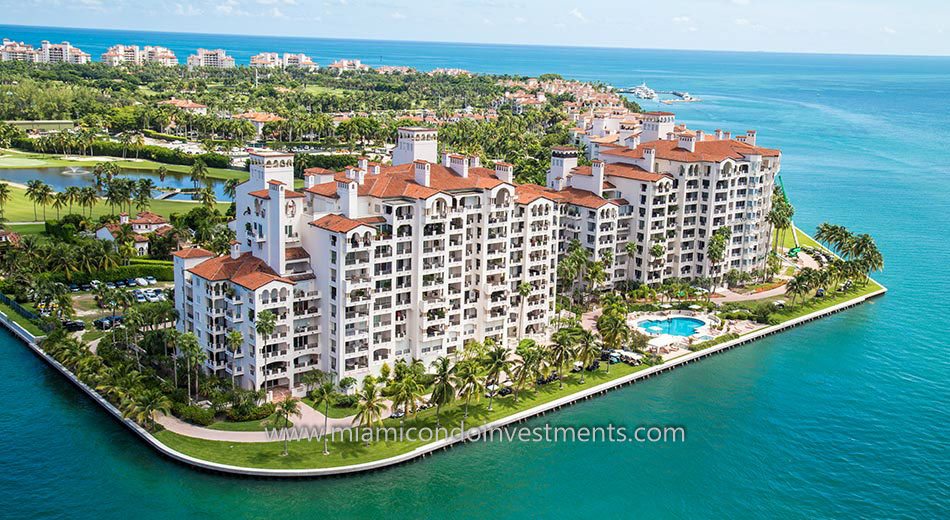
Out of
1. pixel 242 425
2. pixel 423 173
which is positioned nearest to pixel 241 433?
pixel 242 425

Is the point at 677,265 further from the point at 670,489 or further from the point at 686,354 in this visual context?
the point at 670,489

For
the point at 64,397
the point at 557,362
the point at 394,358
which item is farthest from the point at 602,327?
the point at 64,397

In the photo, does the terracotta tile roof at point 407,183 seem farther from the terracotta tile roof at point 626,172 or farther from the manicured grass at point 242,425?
the terracotta tile roof at point 626,172

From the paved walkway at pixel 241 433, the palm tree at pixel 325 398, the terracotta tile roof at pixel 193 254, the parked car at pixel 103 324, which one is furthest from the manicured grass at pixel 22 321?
the palm tree at pixel 325 398

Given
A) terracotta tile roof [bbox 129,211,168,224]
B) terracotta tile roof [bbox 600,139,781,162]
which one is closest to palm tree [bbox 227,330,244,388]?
terracotta tile roof [bbox 129,211,168,224]

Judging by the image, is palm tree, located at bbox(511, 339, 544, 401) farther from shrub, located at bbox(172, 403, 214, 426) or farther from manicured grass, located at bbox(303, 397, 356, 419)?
shrub, located at bbox(172, 403, 214, 426)

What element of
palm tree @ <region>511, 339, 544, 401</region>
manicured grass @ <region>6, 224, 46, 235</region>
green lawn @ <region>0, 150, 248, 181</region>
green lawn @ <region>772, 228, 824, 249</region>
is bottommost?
palm tree @ <region>511, 339, 544, 401</region>
